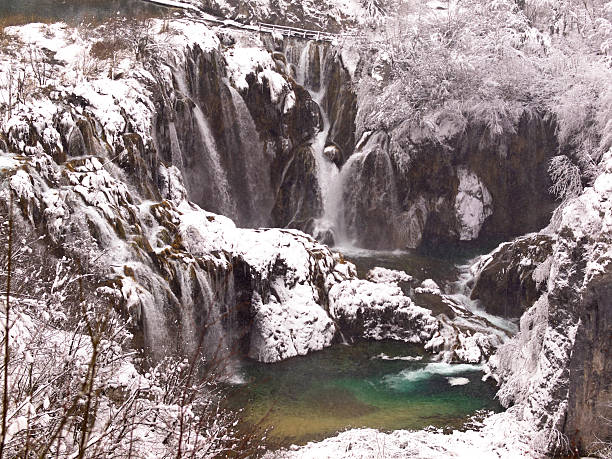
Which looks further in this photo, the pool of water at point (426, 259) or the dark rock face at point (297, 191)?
the dark rock face at point (297, 191)

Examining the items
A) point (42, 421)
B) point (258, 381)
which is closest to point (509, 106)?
point (258, 381)

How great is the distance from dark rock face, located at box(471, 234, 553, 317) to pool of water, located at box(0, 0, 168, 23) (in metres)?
15.6

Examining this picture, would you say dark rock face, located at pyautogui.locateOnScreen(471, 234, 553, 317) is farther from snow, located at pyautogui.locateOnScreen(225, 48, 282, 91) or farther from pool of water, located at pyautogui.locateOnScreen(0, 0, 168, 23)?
pool of water, located at pyautogui.locateOnScreen(0, 0, 168, 23)

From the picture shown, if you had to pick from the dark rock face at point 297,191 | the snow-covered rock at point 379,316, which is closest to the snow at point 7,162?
the snow-covered rock at point 379,316

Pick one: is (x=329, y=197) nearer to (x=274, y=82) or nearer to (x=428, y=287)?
(x=274, y=82)

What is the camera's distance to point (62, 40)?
1858cm

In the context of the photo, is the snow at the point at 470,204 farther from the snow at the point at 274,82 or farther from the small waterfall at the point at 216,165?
the small waterfall at the point at 216,165

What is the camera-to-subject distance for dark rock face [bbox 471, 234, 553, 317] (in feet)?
52.0

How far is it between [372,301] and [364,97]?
8861 mm

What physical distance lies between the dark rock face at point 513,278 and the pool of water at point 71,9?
15.6 m

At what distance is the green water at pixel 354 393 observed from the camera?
11312 mm

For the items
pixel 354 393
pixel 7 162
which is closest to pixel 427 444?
pixel 354 393

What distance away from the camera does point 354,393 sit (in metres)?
12.6

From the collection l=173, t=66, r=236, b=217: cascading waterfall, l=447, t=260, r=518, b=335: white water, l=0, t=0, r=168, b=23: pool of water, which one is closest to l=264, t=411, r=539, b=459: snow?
l=447, t=260, r=518, b=335: white water
